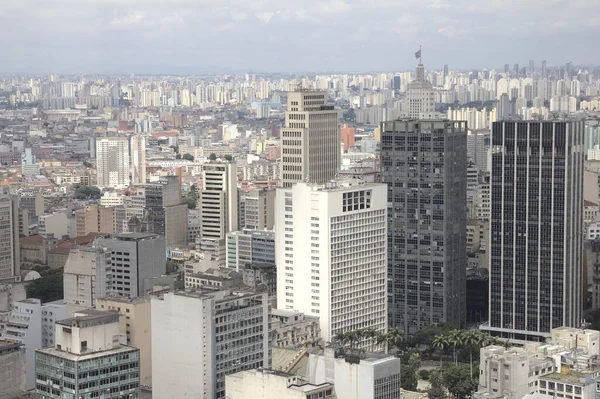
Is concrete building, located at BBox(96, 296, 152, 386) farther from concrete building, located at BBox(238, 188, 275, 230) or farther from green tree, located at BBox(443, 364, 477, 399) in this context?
concrete building, located at BBox(238, 188, 275, 230)

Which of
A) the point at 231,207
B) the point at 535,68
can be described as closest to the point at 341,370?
A: the point at 535,68

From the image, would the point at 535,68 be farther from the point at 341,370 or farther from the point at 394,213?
the point at 341,370

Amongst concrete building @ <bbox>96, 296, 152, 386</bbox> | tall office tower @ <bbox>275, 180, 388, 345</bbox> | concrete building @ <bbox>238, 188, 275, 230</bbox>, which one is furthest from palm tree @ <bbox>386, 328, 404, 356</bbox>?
concrete building @ <bbox>238, 188, 275, 230</bbox>

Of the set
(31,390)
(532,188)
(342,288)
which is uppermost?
(532,188)

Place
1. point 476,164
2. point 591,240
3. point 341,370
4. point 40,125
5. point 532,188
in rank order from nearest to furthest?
point 341,370, point 532,188, point 591,240, point 476,164, point 40,125

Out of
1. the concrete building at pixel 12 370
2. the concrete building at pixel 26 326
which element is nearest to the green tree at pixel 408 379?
the concrete building at pixel 12 370

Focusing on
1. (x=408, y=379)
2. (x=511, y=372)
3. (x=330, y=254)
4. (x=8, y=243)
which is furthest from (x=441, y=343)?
(x=8, y=243)
